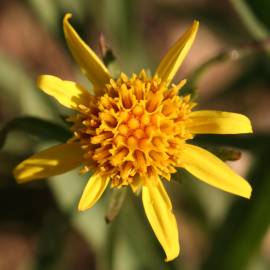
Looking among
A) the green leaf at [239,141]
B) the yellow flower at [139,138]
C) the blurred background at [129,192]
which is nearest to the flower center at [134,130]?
the yellow flower at [139,138]

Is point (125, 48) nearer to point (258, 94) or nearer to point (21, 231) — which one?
point (258, 94)

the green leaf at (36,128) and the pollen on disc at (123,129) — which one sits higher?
the green leaf at (36,128)

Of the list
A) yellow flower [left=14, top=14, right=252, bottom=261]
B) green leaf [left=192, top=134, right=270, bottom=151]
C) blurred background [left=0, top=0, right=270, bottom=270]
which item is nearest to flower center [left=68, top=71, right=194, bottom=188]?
yellow flower [left=14, top=14, right=252, bottom=261]

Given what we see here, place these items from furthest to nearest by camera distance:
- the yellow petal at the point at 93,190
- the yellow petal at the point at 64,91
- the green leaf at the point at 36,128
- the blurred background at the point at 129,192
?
1. the blurred background at the point at 129,192
2. the green leaf at the point at 36,128
3. the yellow petal at the point at 64,91
4. the yellow petal at the point at 93,190

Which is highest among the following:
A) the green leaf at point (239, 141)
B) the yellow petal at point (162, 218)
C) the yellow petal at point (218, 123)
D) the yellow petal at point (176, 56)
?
the yellow petal at point (176, 56)

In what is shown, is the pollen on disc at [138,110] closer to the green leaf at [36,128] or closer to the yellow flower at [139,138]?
the yellow flower at [139,138]

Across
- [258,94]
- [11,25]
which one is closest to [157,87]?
[258,94]

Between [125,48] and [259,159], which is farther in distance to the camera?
[125,48]
